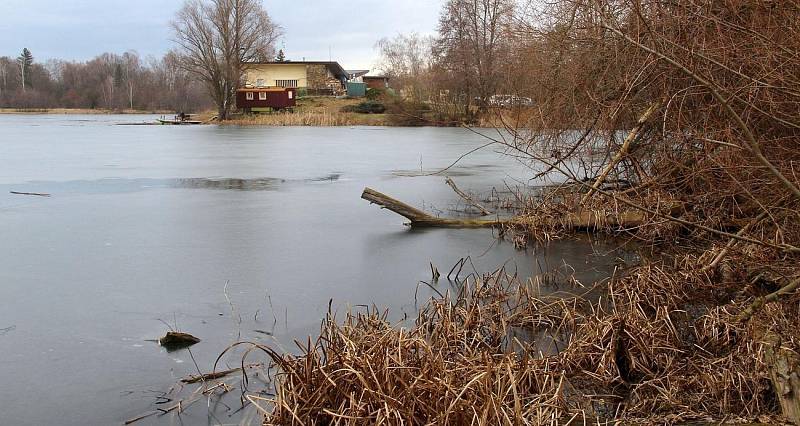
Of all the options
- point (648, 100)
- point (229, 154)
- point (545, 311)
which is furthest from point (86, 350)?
point (229, 154)

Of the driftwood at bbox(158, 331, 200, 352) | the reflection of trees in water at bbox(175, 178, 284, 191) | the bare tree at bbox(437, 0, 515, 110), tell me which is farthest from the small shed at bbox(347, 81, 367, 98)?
the driftwood at bbox(158, 331, 200, 352)

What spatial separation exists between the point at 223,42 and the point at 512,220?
47.8m

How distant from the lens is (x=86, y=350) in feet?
17.4

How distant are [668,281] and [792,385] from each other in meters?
2.49

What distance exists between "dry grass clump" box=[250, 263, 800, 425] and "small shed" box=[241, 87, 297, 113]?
5212 cm

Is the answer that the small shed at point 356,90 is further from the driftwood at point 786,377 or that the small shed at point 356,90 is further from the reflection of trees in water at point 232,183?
the driftwood at point 786,377

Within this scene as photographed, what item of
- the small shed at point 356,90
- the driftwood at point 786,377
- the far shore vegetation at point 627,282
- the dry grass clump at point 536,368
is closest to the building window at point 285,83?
the small shed at point 356,90

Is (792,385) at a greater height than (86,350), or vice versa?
(792,385)

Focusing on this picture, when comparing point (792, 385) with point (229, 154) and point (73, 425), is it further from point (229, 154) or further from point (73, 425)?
point (229, 154)

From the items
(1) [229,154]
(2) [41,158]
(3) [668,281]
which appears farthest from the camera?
(1) [229,154]

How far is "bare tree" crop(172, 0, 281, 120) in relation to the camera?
5334cm

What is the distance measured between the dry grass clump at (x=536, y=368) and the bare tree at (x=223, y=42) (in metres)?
50.4

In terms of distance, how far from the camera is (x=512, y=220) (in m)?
9.66

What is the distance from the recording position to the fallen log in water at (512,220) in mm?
9368
